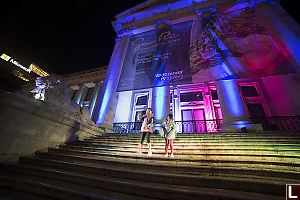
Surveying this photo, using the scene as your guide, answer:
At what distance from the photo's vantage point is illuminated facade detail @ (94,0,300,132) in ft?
20.9

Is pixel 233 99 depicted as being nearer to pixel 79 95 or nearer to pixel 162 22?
pixel 162 22

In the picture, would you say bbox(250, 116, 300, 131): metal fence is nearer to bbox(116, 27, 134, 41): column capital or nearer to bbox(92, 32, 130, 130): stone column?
bbox(92, 32, 130, 130): stone column

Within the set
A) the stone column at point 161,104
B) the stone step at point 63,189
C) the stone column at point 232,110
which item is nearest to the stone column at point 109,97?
the stone column at point 161,104

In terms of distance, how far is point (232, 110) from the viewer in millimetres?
8125

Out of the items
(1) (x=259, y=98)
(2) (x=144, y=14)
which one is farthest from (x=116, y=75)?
(1) (x=259, y=98)

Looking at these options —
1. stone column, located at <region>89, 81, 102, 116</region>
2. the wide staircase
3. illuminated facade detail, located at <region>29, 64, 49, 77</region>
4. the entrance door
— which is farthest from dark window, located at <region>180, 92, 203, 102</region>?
illuminated facade detail, located at <region>29, 64, 49, 77</region>

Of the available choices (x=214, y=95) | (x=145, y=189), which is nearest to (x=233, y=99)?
(x=214, y=95)

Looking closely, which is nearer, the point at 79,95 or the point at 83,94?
the point at 79,95

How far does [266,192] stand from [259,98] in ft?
47.3

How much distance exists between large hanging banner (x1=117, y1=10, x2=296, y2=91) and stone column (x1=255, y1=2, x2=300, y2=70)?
1.73 metres

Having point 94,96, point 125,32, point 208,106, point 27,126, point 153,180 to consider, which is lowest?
point 153,180

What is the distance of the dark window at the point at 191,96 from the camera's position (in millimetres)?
14600

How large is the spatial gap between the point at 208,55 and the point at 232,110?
4.29m

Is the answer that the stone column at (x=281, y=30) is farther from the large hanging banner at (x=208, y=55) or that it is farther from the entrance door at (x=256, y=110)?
the entrance door at (x=256, y=110)
